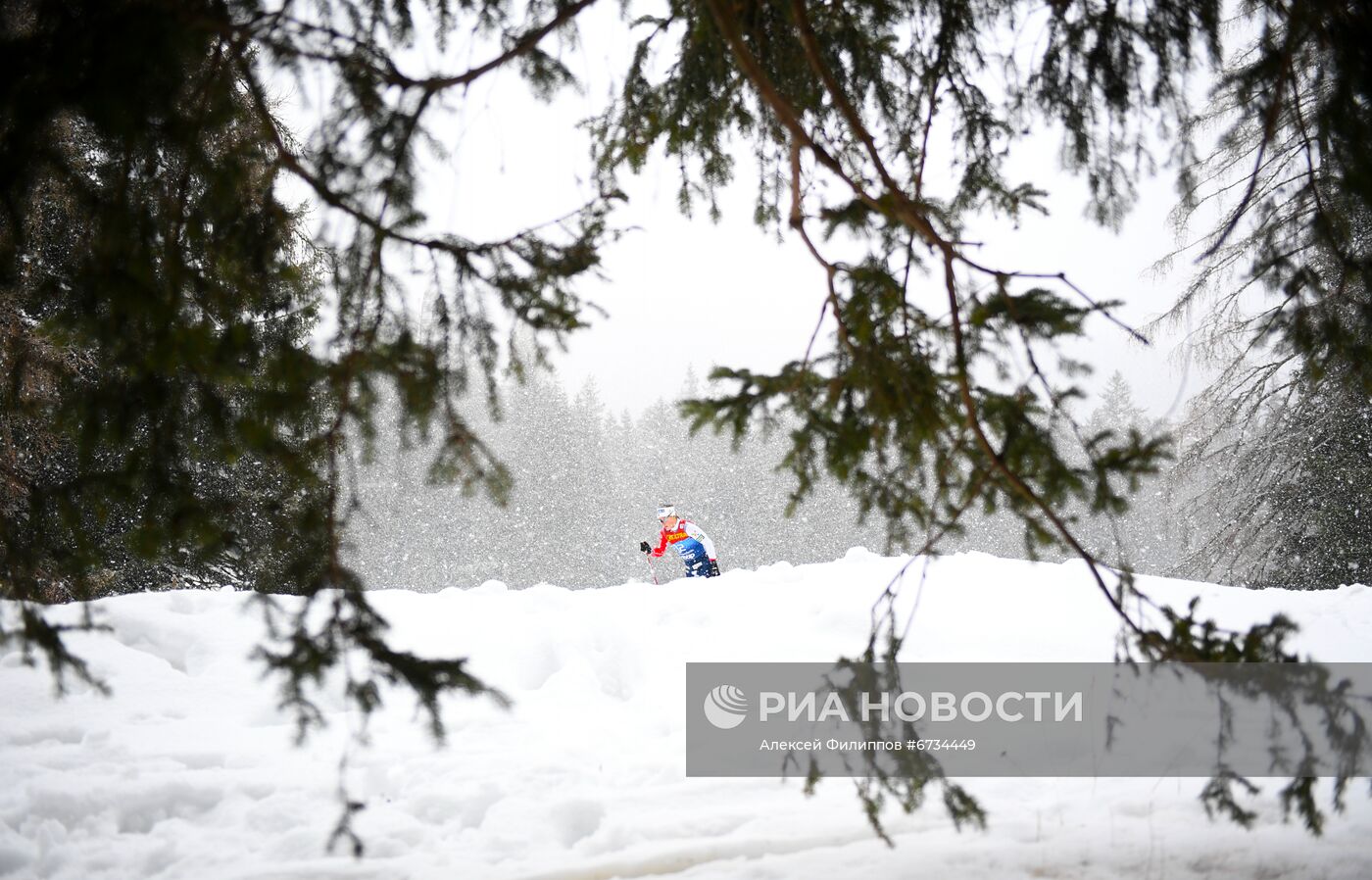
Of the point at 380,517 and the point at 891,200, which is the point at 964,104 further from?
the point at 380,517

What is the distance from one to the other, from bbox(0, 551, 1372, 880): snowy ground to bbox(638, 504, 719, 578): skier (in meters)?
4.19

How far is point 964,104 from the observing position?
3.53m

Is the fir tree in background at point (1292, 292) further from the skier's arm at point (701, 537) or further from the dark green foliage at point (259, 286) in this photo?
the skier's arm at point (701, 537)

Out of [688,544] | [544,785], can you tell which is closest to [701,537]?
[688,544]

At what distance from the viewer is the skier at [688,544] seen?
411 inches

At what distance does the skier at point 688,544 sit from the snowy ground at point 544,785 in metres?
4.19

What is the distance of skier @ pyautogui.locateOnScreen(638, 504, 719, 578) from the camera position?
10438mm

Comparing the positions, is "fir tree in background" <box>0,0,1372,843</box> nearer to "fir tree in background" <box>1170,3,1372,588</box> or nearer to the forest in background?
"fir tree in background" <box>1170,3,1372,588</box>

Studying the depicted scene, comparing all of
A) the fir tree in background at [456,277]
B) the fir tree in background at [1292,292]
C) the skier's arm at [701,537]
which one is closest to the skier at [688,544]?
the skier's arm at [701,537]

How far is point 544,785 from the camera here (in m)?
3.91

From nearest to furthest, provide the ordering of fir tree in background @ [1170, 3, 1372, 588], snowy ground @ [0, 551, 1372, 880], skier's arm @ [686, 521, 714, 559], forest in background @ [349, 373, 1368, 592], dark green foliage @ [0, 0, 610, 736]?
dark green foliage @ [0, 0, 610, 736], fir tree in background @ [1170, 3, 1372, 588], snowy ground @ [0, 551, 1372, 880], skier's arm @ [686, 521, 714, 559], forest in background @ [349, 373, 1368, 592]

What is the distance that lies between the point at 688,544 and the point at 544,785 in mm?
6615

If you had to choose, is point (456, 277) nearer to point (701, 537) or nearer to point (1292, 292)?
point (1292, 292)

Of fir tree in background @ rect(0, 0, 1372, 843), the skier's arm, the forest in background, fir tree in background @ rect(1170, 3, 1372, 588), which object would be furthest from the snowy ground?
the forest in background
